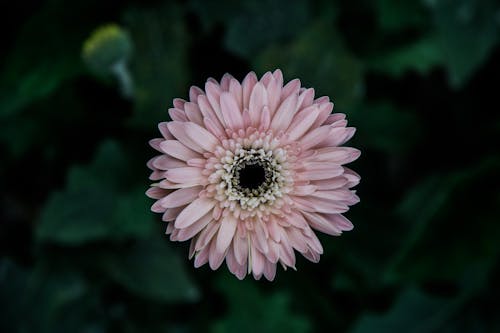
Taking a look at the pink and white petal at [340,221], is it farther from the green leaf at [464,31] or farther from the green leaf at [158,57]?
the green leaf at [464,31]

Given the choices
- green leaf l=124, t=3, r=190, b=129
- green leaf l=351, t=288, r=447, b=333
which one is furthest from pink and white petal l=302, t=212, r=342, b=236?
green leaf l=351, t=288, r=447, b=333

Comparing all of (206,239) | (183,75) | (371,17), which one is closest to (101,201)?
(183,75)

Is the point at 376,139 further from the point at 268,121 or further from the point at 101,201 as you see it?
the point at 268,121

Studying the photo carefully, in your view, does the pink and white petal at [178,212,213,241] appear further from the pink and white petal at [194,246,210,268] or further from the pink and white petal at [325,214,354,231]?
the pink and white petal at [325,214,354,231]

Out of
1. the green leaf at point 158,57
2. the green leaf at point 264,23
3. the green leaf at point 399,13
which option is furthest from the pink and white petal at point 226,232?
the green leaf at point 399,13

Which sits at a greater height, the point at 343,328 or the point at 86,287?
the point at 86,287

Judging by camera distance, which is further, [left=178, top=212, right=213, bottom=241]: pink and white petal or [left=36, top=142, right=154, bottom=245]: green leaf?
[left=36, top=142, right=154, bottom=245]: green leaf
